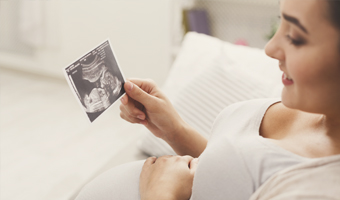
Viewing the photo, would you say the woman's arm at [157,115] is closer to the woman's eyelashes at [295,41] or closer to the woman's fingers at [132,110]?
the woman's fingers at [132,110]

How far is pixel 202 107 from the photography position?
1.28 m

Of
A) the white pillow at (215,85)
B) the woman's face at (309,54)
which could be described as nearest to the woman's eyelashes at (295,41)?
the woman's face at (309,54)

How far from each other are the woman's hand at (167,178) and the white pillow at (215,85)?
1.18 ft

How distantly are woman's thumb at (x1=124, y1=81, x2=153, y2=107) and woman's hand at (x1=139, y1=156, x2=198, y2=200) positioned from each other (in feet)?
0.55

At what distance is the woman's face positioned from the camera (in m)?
0.56

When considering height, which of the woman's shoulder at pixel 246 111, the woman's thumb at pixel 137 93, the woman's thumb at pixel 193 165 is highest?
the woman's thumb at pixel 137 93

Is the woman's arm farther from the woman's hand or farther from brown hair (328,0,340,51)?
brown hair (328,0,340,51)

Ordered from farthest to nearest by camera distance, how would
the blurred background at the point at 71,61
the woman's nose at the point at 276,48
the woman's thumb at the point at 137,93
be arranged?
1. the blurred background at the point at 71,61
2. the woman's thumb at the point at 137,93
3. the woman's nose at the point at 276,48

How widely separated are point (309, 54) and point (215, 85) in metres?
0.72

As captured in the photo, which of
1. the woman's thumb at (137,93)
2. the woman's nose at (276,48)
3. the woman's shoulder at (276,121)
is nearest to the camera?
the woman's nose at (276,48)

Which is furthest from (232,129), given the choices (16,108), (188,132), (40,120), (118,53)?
(118,53)

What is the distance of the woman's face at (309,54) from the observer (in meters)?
0.56

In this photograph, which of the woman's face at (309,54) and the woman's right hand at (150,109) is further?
the woman's right hand at (150,109)

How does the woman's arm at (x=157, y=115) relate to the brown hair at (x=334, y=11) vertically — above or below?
below
